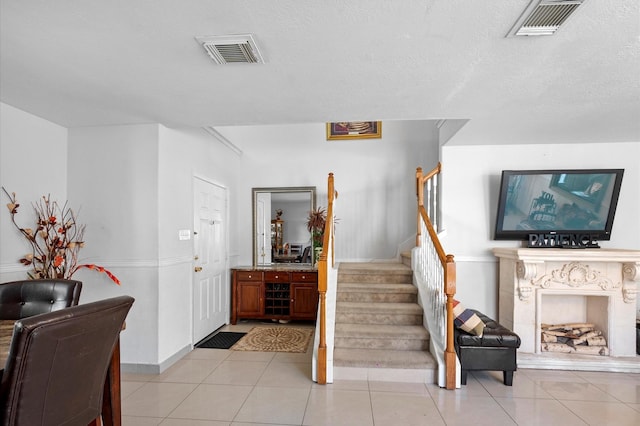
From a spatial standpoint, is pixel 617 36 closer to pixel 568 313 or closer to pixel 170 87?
pixel 170 87

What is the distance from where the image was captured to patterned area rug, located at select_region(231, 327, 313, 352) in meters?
4.08

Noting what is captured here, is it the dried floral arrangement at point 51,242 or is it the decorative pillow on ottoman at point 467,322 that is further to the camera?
the decorative pillow on ottoman at point 467,322

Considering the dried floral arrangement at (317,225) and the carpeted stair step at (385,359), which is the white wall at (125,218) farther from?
the dried floral arrangement at (317,225)

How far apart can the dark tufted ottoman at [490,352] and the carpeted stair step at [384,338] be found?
15.4 inches

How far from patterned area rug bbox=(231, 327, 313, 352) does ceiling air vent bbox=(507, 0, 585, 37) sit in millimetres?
3707

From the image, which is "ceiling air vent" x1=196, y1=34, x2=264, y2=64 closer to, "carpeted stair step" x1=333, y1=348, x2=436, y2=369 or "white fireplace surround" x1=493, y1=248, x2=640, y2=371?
"carpeted stair step" x1=333, y1=348, x2=436, y2=369

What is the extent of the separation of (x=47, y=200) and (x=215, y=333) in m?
2.62

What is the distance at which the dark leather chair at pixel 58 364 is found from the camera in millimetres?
1189

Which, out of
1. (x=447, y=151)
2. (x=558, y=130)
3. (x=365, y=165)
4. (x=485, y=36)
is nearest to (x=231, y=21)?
(x=485, y=36)

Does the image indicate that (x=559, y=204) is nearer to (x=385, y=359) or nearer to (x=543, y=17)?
(x=385, y=359)

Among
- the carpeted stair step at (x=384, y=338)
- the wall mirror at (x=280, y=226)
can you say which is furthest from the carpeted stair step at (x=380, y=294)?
the wall mirror at (x=280, y=226)

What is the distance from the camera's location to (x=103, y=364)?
160cm

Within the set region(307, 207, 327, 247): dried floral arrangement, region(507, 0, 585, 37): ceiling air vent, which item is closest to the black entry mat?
region(307, 207, 327, 247): dried floral arrangement

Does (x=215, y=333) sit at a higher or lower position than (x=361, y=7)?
lower
